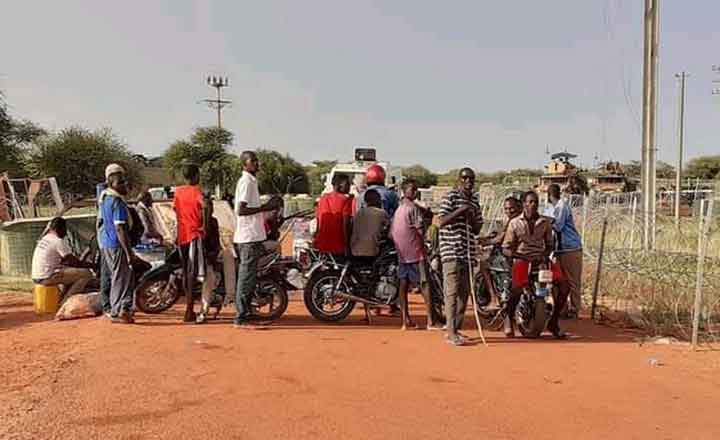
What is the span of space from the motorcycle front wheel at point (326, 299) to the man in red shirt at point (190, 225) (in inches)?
52.5

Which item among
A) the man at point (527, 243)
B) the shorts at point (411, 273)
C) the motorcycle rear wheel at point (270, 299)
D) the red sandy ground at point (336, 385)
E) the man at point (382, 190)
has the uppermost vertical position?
the man at point (382, 190)

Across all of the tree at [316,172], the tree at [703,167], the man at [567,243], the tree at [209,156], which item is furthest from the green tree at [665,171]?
the man at [567,243]

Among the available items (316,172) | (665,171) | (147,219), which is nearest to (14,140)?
(316,172)

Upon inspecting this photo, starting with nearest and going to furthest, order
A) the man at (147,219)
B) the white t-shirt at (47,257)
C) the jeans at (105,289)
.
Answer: the jeans at (105,289) → the white t-shirt at (47,257) → the man at (147,219)

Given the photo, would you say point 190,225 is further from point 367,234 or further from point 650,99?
point 650,99

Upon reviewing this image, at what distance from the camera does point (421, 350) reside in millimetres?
6328

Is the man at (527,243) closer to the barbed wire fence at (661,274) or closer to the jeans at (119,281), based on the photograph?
the barbed wire fence at (661,274)

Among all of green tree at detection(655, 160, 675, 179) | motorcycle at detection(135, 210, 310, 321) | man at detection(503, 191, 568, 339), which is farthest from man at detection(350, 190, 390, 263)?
green tree at detection(655, 160, 675, 179)

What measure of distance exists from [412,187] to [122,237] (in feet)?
11.2

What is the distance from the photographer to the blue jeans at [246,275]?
22.8ft

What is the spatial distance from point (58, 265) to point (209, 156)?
4200 cm

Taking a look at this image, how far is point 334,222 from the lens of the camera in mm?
7680

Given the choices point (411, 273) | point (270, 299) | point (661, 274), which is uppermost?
point (411, 273)

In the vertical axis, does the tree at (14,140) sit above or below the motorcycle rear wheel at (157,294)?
above
